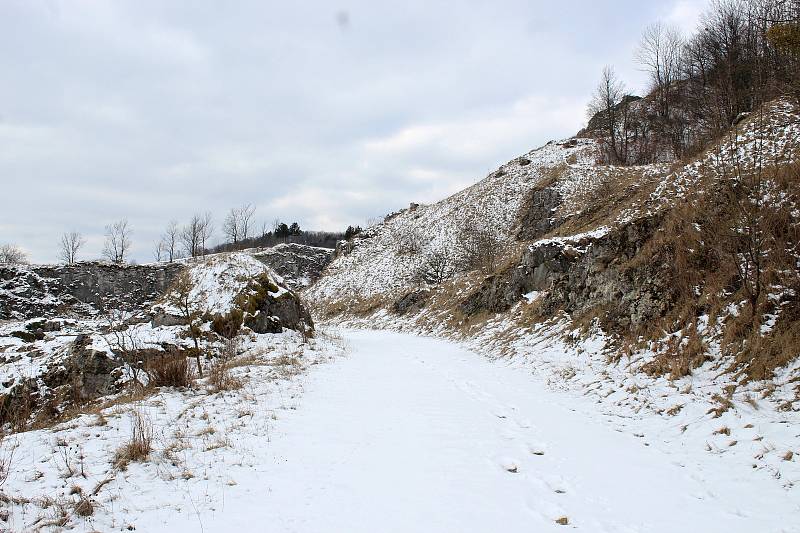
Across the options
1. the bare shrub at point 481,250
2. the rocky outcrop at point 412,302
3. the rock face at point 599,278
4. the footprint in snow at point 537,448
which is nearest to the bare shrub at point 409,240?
the bare shrub at point 481,250

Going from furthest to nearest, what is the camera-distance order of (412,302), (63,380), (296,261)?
(296,261) < (412,302) < (63,380)

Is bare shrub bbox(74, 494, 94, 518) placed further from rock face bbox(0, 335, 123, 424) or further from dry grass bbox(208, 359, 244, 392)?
rock face bbox(0, 335, 123, 424)

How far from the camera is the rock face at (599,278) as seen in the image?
11.2 m

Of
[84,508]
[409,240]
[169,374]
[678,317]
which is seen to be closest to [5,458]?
[84,508]

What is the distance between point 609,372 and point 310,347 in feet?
37.9

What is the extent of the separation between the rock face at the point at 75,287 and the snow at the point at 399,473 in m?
37.3

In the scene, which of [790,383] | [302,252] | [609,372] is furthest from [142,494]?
[302,252]

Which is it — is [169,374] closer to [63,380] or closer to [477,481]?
[63,380]

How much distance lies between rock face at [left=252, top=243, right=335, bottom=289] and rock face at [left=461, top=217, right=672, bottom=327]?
5048cm

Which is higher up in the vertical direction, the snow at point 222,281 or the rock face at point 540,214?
the rock face at point 540,214

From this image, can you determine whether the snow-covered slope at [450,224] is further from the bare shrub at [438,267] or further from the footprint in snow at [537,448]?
the footprint in snow at [537,448]

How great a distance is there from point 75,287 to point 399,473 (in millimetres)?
52503

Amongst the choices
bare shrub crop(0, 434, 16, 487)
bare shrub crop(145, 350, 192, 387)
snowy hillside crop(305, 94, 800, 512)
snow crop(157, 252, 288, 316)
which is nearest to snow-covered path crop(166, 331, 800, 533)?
snowy hillside crop(305, 94, 800, 512)

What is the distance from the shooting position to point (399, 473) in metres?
4.89
